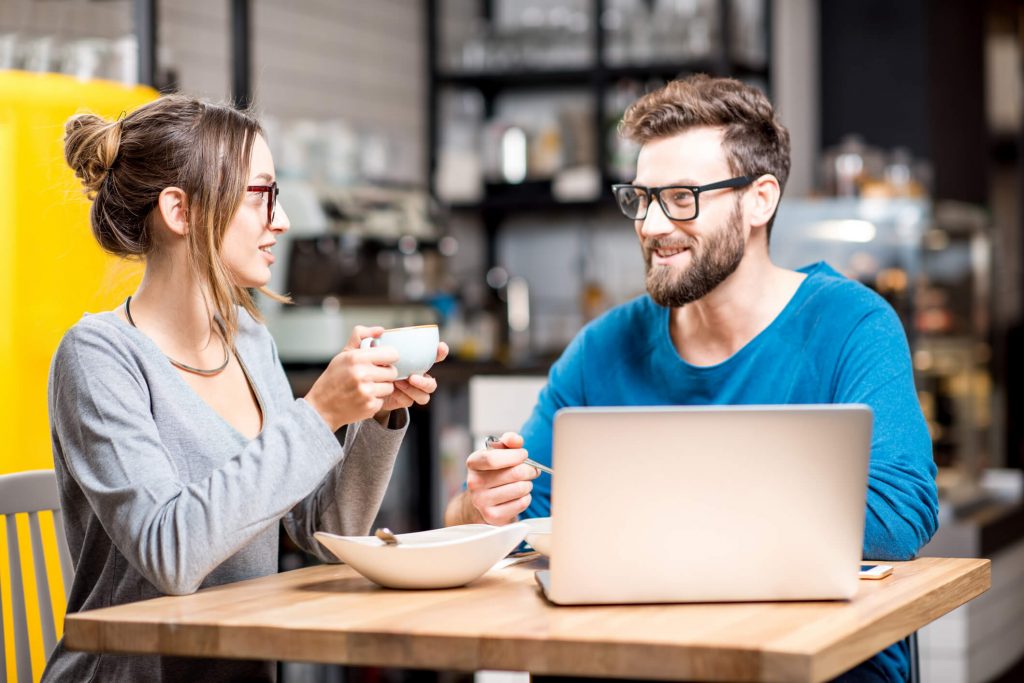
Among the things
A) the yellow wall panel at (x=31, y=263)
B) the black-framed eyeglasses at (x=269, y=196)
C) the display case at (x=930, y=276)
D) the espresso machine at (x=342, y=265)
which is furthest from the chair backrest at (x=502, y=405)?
the display case at (x=930, y=276)

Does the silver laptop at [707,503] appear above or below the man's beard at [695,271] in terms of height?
below

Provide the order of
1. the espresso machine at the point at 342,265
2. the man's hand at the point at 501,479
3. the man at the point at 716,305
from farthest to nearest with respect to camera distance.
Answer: the espresso machine at the point at 342,265 → the man at the point at 716,305 → the man's hand at the point at 501,479

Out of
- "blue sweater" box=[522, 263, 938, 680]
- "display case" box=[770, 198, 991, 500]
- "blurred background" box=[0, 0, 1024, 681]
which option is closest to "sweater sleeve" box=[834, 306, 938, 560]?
"blue sweater" box=[522, 263, 938, 680]

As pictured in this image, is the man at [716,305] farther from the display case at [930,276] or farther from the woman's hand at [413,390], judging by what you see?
the display case at [930,276]

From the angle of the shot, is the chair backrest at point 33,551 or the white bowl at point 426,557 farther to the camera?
the chair backrest at point 33,551

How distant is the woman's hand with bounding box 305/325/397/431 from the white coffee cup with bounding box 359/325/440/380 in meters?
0.02

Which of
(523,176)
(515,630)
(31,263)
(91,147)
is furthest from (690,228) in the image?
(523,176)

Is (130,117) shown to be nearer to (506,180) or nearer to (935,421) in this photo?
(935,421)

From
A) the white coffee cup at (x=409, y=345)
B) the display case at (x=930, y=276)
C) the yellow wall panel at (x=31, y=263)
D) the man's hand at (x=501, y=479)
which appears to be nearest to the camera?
the white coffee cup at (x=409, y=345)

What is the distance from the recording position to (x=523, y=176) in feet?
21.2

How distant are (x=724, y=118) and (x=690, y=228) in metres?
0.21

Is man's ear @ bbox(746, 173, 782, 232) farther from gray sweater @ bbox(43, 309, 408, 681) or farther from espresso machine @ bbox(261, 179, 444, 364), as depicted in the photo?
espresso machine @ bbox(261, 179, 444, 364)

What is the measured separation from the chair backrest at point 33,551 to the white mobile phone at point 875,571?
1127 mm

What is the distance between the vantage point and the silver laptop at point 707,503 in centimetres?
138
